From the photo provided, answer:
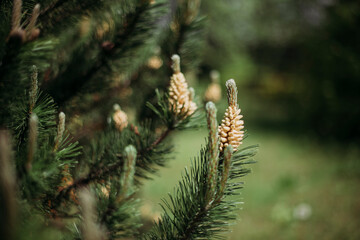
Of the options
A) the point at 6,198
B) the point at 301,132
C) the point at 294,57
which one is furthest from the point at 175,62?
the point at 294,57

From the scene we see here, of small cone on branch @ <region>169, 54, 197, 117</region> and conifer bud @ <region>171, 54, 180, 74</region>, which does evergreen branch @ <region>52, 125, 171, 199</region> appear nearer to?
small cone on branch @ <region>169, 54, 197, 117</region>

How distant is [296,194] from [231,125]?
3.99 m

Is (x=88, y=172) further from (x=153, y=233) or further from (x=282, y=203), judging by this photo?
(x=282, y=203)

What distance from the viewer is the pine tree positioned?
0.73 meters

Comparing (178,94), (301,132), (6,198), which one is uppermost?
(301,132)

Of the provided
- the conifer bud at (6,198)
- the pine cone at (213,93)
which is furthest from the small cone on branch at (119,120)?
the conifer bud at (6,198)

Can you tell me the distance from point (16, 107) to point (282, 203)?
3955 mm

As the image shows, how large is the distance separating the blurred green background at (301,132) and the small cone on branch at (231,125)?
154 millimetres

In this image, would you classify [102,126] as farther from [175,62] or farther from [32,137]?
[32,137]

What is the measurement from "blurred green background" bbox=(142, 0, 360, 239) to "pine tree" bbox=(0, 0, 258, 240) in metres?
0.18

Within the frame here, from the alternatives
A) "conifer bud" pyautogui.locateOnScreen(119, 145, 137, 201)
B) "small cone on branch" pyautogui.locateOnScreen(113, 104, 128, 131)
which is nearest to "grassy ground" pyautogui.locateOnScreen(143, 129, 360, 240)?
"small cone on branch" pyautogui.locateOnScreen(113, 104, 128, 131)

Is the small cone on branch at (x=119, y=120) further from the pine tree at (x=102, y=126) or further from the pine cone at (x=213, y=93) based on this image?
the pine cone at (x=213, y=93)

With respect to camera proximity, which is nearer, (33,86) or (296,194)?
(33,86)

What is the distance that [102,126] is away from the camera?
6.02 ft
